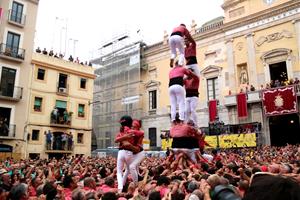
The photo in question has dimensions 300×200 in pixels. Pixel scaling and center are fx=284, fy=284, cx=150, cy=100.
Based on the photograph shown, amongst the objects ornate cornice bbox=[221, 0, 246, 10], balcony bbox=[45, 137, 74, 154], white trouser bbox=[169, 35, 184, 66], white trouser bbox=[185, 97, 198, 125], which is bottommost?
balcony bbox=[45, 137, 74, 154]

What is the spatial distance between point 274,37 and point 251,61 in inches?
105

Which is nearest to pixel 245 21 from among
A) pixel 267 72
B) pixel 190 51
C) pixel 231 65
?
pixel 231 65

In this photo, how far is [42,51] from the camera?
2739 centimetres

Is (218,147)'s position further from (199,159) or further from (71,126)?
Result: (71,126)

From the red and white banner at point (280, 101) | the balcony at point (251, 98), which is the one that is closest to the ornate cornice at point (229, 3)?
the balcony at point (251, 98)

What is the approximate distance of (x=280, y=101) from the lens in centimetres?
2172

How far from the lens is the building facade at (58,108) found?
25.2 m

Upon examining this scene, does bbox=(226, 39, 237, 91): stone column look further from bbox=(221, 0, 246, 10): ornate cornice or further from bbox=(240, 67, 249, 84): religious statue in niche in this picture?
bbox=(221, 0, 246, 10): ornate cornice

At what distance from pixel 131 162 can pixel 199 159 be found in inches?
98.4

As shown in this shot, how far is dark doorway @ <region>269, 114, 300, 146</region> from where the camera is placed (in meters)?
24.2

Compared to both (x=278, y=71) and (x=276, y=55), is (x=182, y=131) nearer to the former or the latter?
(x=276, y=55)

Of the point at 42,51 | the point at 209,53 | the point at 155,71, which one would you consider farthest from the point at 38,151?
the point at 209,53

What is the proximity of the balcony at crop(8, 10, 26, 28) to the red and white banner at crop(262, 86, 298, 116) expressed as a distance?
71.2ft

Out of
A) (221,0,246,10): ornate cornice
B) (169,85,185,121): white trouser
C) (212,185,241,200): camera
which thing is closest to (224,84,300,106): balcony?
(221,0,246,10): ornate cornice
